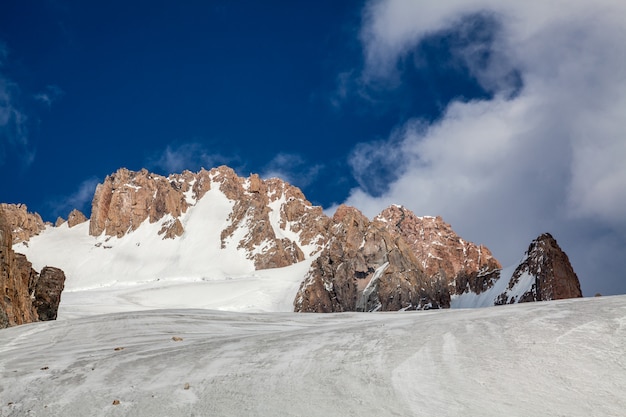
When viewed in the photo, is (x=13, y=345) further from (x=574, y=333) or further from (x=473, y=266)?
(x=473, y=266)

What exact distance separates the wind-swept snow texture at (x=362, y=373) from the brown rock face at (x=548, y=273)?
2957 inches

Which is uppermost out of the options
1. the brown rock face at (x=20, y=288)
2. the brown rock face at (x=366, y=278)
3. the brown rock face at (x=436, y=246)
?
the brown rock face at (x=436, y=246)

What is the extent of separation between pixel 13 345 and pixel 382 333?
11445 millimetres

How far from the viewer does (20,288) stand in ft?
92.3

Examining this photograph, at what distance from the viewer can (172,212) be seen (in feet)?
648

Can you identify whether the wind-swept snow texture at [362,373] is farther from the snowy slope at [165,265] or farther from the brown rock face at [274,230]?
the brown rock face at [274,230]

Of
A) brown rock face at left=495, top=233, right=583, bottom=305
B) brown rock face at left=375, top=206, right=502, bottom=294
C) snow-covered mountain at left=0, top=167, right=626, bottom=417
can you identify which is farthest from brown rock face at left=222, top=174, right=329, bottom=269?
snow-covered mountain at left=0, top=167, right=626, bottom=417

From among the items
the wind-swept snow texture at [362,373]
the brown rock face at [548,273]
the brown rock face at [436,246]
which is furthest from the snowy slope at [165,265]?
the wind-swept snow texture at [362,373]

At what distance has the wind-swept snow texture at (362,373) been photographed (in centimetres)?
762

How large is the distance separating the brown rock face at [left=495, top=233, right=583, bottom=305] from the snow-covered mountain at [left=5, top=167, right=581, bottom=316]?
217mm

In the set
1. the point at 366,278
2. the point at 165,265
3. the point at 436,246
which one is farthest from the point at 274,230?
the point at 366,278

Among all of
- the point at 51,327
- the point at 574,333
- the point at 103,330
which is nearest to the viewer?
the point at 574,333

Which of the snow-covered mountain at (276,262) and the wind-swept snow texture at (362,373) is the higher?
the snow-covered mountain at (276,262)

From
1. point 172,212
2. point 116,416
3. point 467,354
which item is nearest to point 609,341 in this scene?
point 467,354
